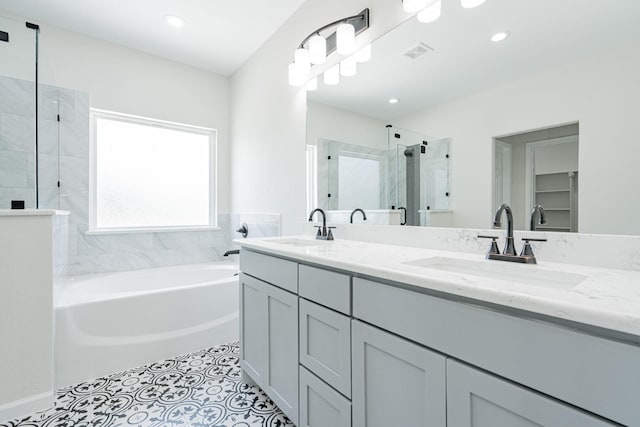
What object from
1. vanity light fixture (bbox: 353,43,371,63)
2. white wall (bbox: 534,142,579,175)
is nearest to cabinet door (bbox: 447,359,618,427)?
white wall (bbox: 534,142,579,175)

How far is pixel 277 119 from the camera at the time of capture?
96.5 inches

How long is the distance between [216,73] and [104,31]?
1.00m

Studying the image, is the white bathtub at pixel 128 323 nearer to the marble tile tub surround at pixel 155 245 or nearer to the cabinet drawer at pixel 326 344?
the marble tile tub surround at pixel 155 245

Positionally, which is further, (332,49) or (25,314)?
(332,49)

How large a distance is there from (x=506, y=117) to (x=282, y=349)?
1.36 m

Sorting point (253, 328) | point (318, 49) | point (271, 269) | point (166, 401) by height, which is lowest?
point (166, 401)

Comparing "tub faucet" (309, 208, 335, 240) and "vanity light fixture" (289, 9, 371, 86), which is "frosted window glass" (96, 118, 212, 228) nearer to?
"vanity light fixture" (289, 9, 371, 86)

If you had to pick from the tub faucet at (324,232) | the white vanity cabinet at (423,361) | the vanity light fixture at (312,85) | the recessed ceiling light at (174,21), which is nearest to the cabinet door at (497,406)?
the white vanity cabinet at (423,361)

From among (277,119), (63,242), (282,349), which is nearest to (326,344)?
(282,349)

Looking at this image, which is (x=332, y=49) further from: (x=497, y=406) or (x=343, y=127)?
(x=497, y=406)

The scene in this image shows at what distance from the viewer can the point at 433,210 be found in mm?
1391

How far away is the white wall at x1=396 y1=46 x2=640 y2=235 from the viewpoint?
88 centimetres

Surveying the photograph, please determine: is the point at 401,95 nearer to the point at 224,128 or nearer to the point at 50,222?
the point at 50,222

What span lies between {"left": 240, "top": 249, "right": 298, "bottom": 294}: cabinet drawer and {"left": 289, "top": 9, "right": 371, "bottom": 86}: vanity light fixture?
1.22m
